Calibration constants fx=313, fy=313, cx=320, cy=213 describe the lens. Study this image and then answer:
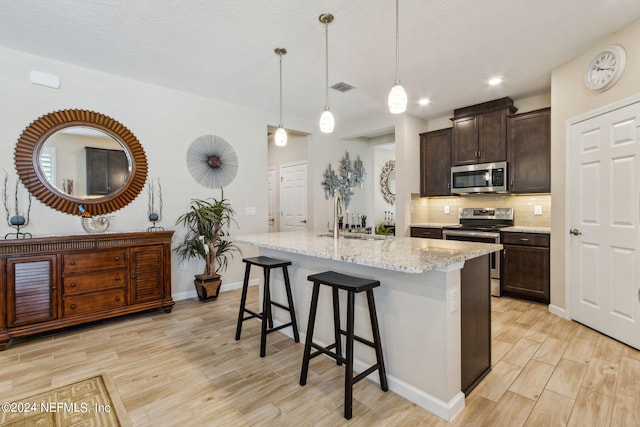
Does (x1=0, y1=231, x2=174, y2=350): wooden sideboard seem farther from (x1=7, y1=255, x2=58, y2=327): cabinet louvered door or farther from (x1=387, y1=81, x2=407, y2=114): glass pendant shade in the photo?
(x1=387, y1=81, x2=407, y2=114): glass pendant shade

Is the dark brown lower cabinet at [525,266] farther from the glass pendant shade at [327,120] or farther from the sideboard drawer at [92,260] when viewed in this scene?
the sideboard drawer at [92,260]

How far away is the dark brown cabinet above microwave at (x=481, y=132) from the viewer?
4.23 metres

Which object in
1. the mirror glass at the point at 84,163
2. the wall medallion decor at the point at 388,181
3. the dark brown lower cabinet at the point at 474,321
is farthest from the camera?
the wall medallion decor at the point at 388,181

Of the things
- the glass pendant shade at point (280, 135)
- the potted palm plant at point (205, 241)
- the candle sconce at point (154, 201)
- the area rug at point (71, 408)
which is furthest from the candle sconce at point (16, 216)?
the glass pendant shade at point (280, 135)

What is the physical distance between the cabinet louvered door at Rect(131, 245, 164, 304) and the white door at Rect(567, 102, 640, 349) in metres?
4.34

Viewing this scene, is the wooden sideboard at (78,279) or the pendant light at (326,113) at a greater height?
the pendant light at (326,113)

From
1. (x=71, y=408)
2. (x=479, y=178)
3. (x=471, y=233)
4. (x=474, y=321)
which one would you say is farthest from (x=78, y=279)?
(x=479, y=178)

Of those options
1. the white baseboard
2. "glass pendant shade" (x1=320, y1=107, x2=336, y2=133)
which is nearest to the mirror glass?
"glass pendant shade" (x1=320, y1=107, x2=336, y2=133)

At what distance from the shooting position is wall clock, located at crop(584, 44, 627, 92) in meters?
2.64

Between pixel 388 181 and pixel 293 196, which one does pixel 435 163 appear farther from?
pixel 293 196

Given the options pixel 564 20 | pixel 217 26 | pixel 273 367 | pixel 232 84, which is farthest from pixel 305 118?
pixel 273 367

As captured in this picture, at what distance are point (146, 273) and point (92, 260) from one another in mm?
510

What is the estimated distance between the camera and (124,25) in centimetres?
255

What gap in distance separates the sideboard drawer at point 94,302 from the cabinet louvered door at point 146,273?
117 millimetres
